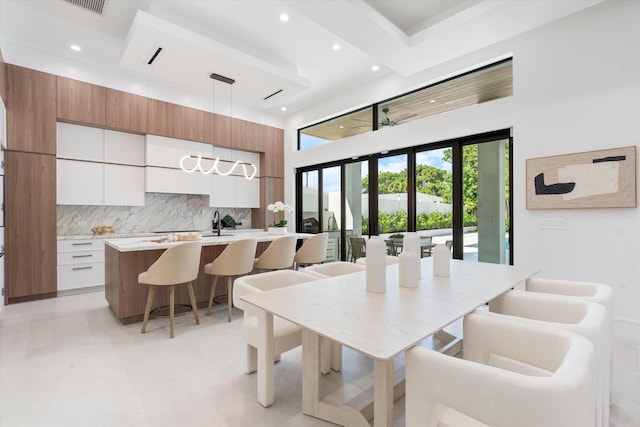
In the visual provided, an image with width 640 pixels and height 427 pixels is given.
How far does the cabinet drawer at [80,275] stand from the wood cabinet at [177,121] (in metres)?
2.33

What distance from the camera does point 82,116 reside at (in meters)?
4.58

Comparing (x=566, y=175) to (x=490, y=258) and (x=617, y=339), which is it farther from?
(x=617, y=339)

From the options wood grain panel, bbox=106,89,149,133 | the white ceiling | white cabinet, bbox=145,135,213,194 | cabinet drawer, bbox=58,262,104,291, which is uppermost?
the white ceiling

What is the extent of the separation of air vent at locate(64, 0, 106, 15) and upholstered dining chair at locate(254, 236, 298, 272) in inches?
125

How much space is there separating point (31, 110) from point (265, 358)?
484cm

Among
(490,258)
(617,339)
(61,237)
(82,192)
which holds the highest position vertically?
(82,192)

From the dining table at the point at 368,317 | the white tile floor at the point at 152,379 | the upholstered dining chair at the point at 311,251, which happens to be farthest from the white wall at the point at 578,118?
the upholstered dining chair at the point at 311,251

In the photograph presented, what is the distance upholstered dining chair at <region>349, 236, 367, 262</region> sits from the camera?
5840 mm

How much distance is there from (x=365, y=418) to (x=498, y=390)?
3.00ft

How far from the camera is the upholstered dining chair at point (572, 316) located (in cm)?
118

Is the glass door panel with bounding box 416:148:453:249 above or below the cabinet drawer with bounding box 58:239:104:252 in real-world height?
above

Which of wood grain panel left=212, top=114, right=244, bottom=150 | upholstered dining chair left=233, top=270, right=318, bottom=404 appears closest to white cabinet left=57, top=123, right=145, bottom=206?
wood grain panel left=212, top=114, right=244, bottom=150

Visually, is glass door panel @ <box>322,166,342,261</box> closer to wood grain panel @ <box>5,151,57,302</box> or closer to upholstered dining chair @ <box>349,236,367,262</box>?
upholstered dining chair @ <box>349,236,367,262</box>

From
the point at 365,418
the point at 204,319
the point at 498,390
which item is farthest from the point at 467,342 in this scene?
the point at 204,319
